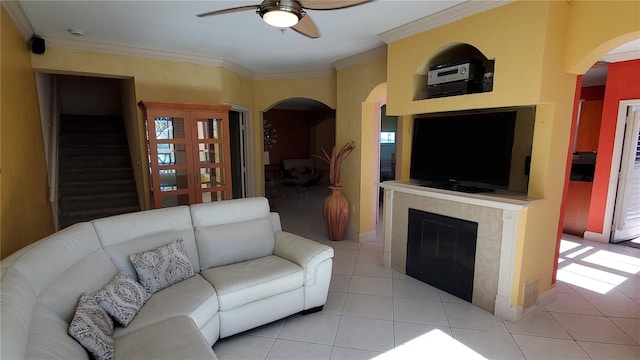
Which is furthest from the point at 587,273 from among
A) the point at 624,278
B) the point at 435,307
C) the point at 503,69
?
the point at 503,69

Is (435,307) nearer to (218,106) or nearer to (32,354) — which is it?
(32,354)

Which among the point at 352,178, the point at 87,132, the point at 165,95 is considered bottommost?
the point at 352,178

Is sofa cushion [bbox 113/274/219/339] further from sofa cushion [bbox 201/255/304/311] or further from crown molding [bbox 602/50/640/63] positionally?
crown molding [bbox 602/50/640/63]

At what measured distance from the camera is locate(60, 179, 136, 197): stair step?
5.10 meters

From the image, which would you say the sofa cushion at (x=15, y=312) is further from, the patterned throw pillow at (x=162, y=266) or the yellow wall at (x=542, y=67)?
the yellow wall at (x=542, y=67)

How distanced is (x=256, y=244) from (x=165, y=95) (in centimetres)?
264

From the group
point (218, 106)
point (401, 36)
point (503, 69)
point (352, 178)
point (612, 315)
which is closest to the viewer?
point (503, 69)

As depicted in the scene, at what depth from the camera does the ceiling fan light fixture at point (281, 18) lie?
179 centimetres

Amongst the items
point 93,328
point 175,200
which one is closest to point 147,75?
point 175,200

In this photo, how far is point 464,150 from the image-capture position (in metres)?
2.98

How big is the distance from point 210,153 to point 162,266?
207 centimetres

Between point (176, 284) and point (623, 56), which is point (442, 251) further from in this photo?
point (623, 56)

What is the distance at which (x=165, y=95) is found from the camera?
4238mm

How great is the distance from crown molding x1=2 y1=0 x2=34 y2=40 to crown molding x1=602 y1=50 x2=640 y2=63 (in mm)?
5809
